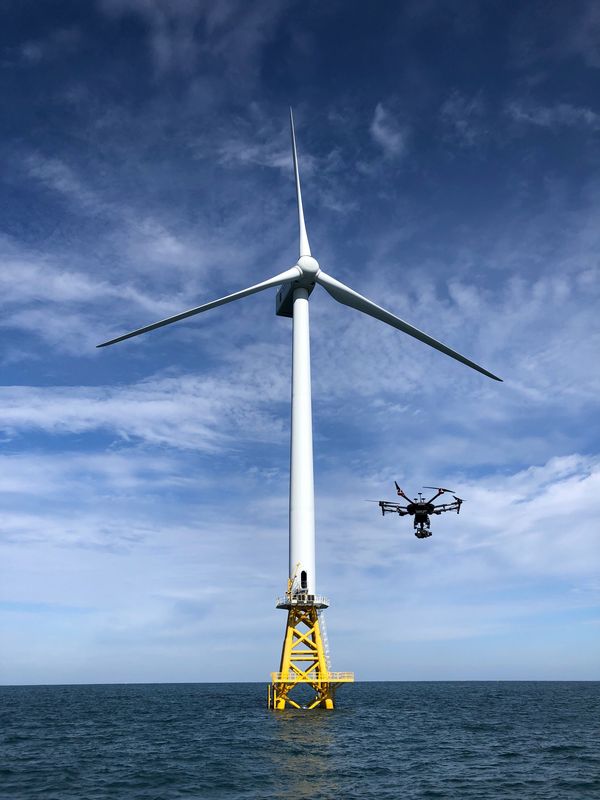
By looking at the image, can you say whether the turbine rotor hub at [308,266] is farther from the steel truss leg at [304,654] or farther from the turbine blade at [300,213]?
the steel truss leg at [304,654]

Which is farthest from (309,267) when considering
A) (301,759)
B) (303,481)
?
(301,759)

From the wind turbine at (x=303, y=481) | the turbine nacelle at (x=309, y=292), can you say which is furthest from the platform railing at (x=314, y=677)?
the turbine nacelle at (x=309, y=292)

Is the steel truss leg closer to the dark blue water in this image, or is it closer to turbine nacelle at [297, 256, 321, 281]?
the dark blue water

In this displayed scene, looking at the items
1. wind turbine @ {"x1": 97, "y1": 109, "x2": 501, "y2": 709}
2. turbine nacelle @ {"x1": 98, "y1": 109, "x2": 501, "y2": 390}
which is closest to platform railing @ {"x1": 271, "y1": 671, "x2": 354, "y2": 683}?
wind turbine @ {"x1": 97, "y1": 109, "x2": 501, "y2": 709}

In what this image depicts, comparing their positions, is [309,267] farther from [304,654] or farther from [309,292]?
[304,654]

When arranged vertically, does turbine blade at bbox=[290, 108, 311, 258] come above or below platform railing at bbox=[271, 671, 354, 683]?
above

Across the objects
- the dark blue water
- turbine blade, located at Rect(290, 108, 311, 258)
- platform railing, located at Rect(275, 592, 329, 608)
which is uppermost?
turbine blade, located at Rect(290, 108, 311, 258)

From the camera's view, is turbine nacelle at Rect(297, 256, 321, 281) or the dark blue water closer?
the dark blue water

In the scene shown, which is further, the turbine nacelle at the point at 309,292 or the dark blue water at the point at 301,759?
the turbine nacelle at the point at 309,292
